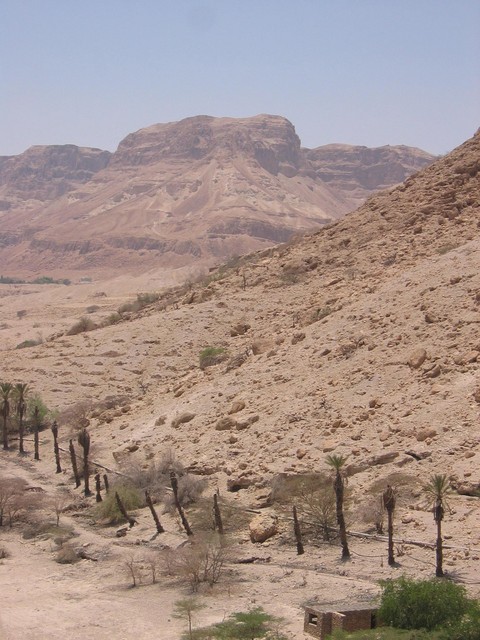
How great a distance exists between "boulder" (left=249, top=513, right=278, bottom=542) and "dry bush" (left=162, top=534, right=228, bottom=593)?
1.19 m

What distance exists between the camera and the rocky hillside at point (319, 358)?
24312 mm

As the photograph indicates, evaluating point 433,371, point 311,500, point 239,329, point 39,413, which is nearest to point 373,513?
point 311,500

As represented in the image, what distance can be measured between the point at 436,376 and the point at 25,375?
19.0 meters

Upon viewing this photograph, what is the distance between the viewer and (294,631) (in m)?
16.7

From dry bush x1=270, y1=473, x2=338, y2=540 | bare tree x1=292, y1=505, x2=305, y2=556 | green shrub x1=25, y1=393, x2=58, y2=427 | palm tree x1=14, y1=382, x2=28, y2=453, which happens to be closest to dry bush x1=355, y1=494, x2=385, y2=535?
dry bush x1=270, y1=473, x2=338, y2=540

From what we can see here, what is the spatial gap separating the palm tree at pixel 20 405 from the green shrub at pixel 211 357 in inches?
258

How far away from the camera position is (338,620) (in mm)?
15930

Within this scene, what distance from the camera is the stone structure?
16.0 m

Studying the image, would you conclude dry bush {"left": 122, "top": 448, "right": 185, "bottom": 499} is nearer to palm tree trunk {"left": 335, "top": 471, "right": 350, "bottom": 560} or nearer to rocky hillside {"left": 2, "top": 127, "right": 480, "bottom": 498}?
rocky hillside {"left": 2, "top": 127, "right": 480, "bottom": 498}

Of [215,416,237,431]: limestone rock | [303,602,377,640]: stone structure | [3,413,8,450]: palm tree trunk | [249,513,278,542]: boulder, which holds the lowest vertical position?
[303,602,377,640]: stone structure

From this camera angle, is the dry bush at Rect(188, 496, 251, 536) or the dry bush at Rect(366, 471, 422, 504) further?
the dry bush at Rect(188, 496, 251, 536)

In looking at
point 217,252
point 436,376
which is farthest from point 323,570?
point 217,252

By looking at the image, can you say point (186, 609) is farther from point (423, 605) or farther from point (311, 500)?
point (311, 500)

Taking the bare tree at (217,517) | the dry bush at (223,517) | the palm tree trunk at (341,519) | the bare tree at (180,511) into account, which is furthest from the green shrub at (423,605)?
the bare tree at (180,511)
